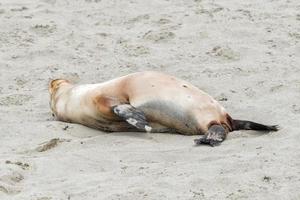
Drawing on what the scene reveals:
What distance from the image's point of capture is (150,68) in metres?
6.50

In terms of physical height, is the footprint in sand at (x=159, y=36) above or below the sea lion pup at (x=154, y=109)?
below

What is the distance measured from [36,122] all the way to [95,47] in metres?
1.76

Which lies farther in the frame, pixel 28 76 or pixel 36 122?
pixel 28 76

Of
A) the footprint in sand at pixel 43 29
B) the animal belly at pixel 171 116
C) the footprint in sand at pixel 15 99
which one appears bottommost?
the footprint in sand at pixel 15 99

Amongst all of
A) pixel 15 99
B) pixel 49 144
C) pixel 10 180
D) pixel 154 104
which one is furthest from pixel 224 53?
pixel 10 180

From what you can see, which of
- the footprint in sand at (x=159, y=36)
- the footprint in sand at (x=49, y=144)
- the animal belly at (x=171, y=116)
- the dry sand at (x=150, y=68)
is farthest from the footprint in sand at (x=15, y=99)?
the footprint in sand at (x=159, y=36)

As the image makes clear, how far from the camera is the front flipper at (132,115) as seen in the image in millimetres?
4852

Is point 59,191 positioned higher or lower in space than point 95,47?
higher

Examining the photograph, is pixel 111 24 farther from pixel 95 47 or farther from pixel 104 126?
pixel 104 126

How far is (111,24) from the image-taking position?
24.5ft

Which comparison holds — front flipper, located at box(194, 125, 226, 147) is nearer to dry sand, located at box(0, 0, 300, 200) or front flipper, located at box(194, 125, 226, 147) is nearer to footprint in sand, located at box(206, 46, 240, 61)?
dry sand, located at box(0, 0, 300, 200)

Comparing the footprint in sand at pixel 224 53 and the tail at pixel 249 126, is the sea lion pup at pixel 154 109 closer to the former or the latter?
the tail at pixel 249 126

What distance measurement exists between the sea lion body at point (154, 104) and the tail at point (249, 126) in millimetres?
44

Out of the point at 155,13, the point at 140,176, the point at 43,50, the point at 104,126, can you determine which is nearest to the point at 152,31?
the point at 155,13
